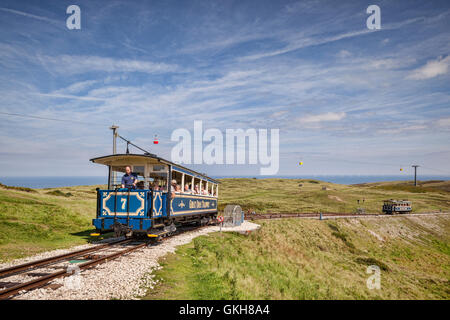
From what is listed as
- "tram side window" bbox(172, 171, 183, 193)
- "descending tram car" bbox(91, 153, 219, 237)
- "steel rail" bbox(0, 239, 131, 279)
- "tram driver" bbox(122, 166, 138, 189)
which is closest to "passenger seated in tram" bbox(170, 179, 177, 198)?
"descending tram car" bbox(91, 153, 219, 237)

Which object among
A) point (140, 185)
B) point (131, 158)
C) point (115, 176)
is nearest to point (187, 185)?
point (140, 185)

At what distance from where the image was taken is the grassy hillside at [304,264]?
9429mm

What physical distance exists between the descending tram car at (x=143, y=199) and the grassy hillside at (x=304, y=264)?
1925 millimetres

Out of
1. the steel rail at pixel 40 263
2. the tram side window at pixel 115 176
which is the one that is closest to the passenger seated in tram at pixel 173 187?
the tram side window at pixel 115 176

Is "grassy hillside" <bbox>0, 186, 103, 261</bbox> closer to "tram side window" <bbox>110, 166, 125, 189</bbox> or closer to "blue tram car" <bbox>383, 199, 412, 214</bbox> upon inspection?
"tram side window" <bbox>110, 166, 125, 189</bbox>

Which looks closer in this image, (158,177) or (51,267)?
(51,267)

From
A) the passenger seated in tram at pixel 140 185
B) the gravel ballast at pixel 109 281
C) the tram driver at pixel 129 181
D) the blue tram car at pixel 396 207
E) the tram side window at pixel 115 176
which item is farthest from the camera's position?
the blue tram car at pixel 396 207

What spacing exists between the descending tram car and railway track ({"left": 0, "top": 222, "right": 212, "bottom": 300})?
40.4 inches

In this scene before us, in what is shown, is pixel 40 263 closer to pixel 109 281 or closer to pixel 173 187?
pixel 109 281

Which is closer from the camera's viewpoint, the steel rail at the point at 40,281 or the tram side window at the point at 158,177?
the steel rail at the point at 40,281

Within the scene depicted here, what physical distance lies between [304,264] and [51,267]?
11.6 meters

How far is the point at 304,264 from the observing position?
15664 mm

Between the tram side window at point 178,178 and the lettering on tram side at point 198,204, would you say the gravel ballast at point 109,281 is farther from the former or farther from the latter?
the lettering on tram side at point 198,204
